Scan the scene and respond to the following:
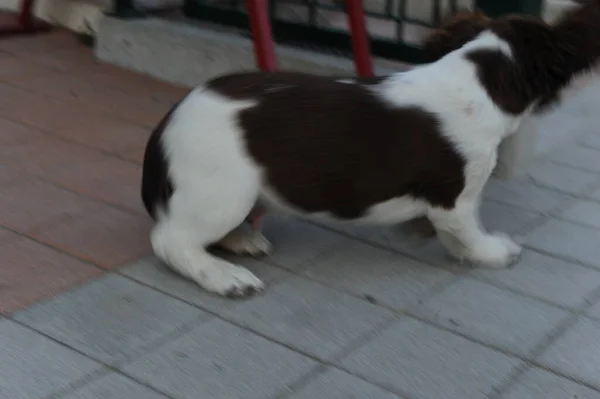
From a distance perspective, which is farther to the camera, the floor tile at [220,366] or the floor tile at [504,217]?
the floor tile at [504,217]

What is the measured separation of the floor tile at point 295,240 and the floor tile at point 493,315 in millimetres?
465

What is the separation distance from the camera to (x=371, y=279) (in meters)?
2.71

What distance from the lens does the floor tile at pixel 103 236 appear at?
9.14 ft

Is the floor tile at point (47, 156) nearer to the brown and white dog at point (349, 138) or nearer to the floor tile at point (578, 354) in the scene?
the brown and white dog at point (349, 138)

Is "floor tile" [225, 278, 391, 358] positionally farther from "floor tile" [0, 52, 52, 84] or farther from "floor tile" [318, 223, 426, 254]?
"floor tile" [0, 52, 52, 84]

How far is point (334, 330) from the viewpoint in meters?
2.41

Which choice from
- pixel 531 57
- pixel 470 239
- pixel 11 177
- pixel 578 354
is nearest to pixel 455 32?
pixel 531 57

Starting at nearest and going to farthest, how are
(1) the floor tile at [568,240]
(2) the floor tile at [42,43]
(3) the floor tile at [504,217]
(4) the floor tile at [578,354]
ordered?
(4) the floor tile at [578,354] < (1) the floor tile at [568,240] < (3) the floor tile at [504,217] < (2) the floor tile at [42,43]

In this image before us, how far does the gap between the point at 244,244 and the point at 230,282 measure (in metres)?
0.29

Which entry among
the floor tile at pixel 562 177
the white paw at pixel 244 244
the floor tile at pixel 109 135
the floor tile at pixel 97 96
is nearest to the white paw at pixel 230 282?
the white paw at pixel 244 244

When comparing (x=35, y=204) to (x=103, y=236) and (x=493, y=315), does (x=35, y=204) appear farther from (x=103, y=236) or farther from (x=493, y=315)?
(x=493, y=315)

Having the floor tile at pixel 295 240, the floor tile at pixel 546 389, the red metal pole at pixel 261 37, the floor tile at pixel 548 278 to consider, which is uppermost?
the red metal pole at pixel 261 37

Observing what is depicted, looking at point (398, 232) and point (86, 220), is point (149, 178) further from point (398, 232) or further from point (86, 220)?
point (398, 232)

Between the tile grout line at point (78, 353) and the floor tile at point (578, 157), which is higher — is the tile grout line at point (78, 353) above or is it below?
above
